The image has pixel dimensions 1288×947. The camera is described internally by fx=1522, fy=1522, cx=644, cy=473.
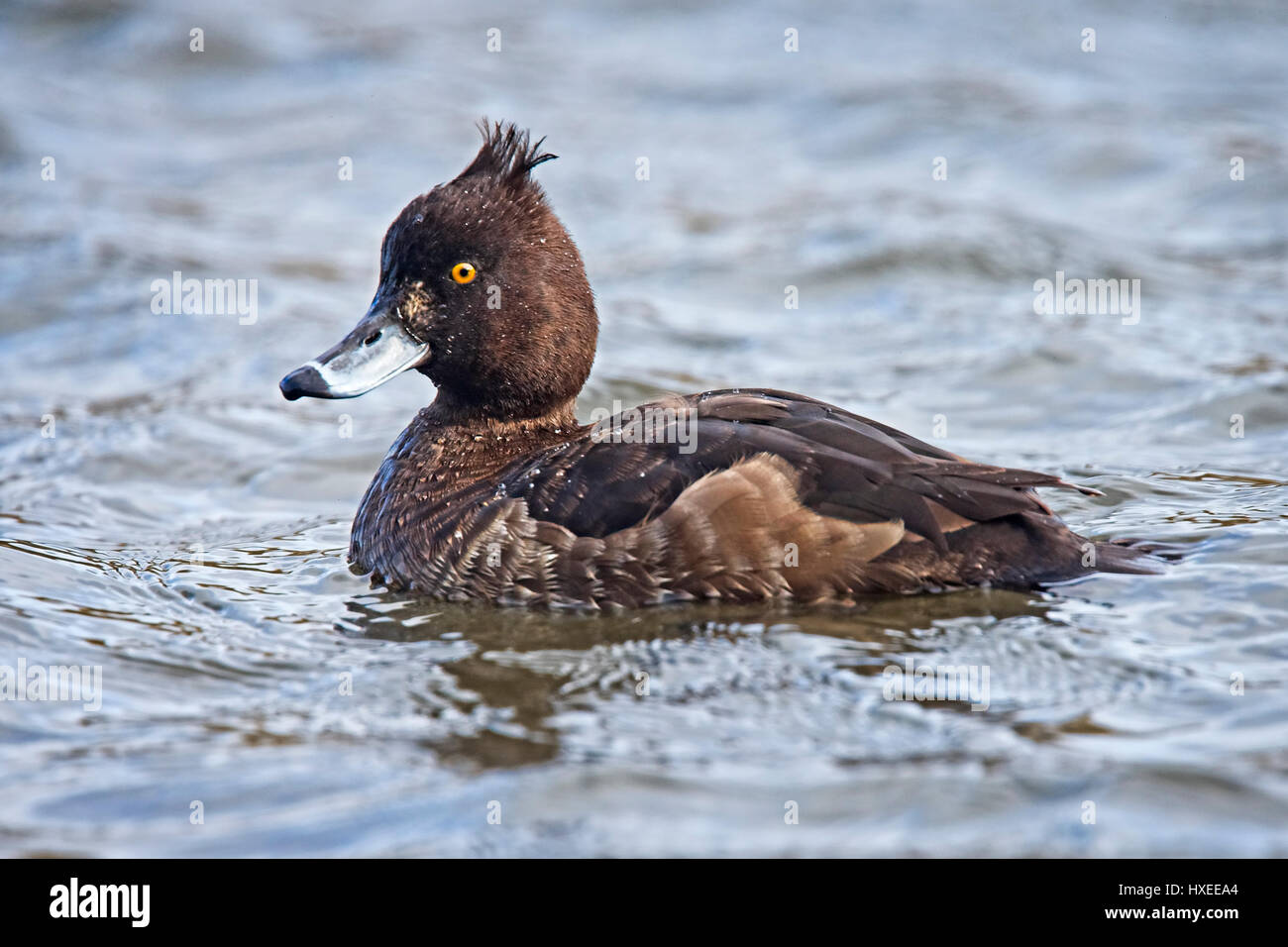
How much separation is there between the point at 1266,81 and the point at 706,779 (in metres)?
11.2

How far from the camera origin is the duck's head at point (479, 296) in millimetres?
5523

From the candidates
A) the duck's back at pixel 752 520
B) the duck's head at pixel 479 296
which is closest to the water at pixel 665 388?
the duck's back at pixel 752 520

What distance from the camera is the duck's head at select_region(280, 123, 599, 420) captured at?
5.52 meters

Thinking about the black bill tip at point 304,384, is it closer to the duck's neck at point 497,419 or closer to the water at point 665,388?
the duck's neck at point 497,419

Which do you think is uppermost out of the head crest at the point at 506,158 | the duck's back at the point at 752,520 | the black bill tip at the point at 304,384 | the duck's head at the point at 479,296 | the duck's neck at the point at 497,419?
the head crest at the point at 506,158

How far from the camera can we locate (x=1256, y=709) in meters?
4.27

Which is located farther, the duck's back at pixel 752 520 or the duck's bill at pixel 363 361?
the duck's bill at pixel 363 361

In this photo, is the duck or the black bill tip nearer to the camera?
the duck

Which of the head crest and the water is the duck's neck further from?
the head crest

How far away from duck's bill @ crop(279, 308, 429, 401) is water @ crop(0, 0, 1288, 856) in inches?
29.3

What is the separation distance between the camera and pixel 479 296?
5.58m

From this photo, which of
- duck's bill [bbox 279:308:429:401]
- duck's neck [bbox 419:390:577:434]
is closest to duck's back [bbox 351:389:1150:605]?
duck's neck [bbox 419:390:577:434]

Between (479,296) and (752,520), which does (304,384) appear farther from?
(752,520)

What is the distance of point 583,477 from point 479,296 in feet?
2.92
